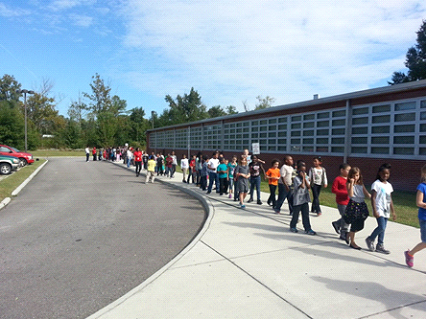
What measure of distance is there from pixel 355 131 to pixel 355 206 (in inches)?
398

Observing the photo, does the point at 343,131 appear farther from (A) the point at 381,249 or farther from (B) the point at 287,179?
(A) the point at 381,249

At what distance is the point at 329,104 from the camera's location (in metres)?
15.6

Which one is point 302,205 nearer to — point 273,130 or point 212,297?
point 212,297

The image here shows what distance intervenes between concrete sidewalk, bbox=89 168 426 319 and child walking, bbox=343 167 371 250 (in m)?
0.39

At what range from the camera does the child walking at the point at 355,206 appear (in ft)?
16.9

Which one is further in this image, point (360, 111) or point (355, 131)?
point (355, 131)

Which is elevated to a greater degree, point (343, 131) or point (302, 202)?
point (343, 131)

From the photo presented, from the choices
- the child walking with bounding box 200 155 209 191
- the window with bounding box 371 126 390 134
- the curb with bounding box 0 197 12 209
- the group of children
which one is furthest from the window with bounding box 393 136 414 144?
the curb with bounding box 0 197 12 209

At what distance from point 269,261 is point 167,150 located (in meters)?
35.3

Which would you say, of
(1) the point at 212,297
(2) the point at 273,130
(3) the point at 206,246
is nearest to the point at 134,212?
(3) the point at 206,246

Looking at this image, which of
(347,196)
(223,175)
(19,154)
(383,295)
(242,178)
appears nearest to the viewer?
(383,295)

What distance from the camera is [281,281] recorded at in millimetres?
4035

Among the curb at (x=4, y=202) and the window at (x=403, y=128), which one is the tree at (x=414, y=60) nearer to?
the window at (x=403, y=128)

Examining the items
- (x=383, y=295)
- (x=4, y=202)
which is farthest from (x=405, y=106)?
(x=4, y=202)
